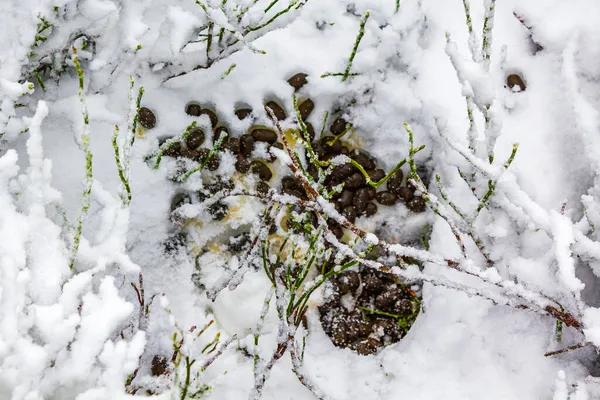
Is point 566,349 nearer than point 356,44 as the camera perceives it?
Yes

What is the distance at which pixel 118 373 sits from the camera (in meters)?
1.19

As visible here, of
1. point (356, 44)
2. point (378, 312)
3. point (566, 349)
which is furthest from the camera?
point (378, 312)

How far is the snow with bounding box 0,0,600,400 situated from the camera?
1.53 meters

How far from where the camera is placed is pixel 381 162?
2.08 m

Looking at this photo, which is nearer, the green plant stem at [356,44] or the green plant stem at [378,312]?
the green plant stem at [356,44]

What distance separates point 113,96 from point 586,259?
1750 millimetres

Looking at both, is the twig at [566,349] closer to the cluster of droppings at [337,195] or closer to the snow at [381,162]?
the snow at [381,162]

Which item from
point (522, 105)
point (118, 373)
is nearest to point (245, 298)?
point (118, 373)

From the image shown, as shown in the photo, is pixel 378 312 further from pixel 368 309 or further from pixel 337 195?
pixel 337 195

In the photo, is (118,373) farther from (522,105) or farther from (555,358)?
(522,105)

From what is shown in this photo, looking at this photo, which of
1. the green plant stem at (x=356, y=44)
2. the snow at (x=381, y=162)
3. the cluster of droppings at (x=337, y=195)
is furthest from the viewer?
the cluster of droppings at (x=337, y=195)

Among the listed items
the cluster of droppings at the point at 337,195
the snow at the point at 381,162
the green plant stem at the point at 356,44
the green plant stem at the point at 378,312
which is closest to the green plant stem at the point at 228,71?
the snow at the point at 381,162

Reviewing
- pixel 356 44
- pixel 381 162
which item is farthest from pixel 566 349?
pixel 356 44

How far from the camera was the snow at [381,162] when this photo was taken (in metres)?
1.53
